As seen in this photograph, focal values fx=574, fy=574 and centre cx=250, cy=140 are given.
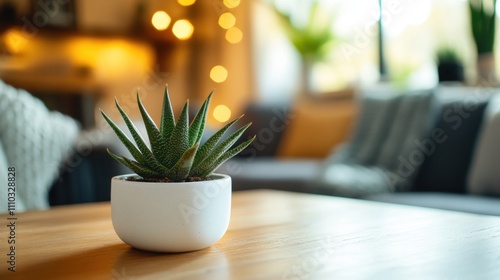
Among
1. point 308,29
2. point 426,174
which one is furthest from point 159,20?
point 426,174

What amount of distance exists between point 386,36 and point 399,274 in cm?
314

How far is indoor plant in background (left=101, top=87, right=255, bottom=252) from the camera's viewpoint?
2.69 ft

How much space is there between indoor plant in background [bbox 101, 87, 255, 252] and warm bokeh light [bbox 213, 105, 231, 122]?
12.2ft

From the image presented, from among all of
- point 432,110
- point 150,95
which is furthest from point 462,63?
point 150,95

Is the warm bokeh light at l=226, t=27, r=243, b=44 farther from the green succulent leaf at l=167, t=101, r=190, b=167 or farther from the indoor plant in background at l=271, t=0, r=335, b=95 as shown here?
the green succulent leaf at l=167, t=101, r=190, b=167

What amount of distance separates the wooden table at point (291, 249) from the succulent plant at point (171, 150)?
12 cm

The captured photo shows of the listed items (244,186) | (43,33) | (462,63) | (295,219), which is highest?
(43,33)

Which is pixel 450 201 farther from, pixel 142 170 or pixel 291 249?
pixel 142 170

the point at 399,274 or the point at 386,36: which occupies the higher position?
the point at 386,36

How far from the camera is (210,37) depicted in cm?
495

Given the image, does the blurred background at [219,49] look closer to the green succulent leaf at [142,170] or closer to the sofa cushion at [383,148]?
the sofa cushion at [383,148]

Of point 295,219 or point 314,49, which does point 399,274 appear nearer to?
point 295,219

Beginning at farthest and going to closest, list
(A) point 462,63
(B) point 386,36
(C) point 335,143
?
1. (B) point 386,36
2. (C) point 335,143
3. (A) point 462,63

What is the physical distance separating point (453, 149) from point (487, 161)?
0.82 ft
